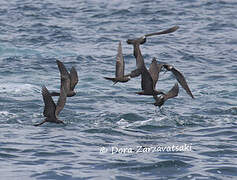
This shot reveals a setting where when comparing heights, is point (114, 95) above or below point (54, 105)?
below

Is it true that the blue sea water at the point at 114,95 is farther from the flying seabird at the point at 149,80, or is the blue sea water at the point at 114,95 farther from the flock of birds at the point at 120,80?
the flying seabird at the point at 149,80

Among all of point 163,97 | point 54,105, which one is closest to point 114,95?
point 163,97

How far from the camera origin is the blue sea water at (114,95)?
12.2 meters

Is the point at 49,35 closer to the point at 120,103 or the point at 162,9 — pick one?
the point at 162,9

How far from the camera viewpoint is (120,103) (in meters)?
17.6

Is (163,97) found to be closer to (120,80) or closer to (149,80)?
(149,80)

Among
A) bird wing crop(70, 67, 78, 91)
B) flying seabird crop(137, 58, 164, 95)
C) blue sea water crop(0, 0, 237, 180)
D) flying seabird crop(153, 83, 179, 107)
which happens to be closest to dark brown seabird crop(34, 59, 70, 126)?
bird wing crop(70, 67, 78, 91)

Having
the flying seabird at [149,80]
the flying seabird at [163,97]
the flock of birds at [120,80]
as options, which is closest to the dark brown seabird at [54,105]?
the flock of birds at [120,80]

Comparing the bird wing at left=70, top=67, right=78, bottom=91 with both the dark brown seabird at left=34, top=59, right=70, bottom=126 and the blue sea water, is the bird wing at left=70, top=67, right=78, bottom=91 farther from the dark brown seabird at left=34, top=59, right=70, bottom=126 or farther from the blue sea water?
the blue sea water

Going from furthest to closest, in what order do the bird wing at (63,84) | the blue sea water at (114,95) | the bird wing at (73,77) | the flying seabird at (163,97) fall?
the flying seabird at (163,97), the bird wing at (73,77), the bird wing at (63,84), the blue sea water at (114,95)

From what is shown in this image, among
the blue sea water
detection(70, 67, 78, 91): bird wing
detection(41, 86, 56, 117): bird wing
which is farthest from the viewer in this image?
detection(70, 67, 78, 91): bird wing

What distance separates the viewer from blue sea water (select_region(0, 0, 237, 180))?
12.2m

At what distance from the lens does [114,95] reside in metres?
18.6

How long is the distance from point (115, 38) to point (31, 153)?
13927 millimetres
